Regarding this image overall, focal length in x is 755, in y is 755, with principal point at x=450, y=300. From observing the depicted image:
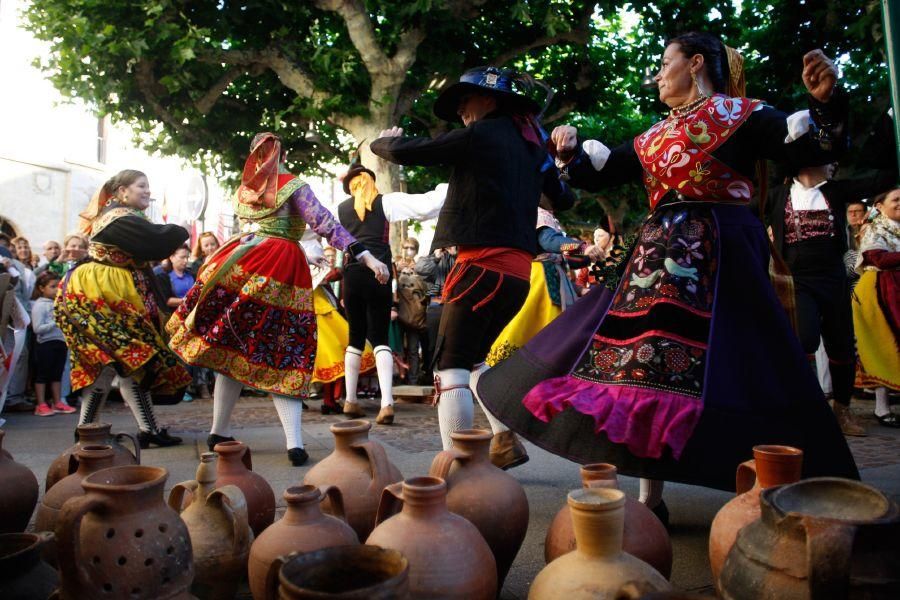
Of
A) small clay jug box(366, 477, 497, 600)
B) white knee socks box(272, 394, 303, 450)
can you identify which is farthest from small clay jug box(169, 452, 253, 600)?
white knee socks box(272, 394, 303, 450)

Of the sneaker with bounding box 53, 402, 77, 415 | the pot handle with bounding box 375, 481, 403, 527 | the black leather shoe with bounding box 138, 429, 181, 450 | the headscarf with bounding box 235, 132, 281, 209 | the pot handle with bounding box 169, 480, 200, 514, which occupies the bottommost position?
the sneaker with bounding box 53, 402, 77, 415

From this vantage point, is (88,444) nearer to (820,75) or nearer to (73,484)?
(73,484)

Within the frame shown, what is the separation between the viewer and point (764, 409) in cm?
240

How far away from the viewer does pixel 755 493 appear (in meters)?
1.75

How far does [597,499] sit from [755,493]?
46 centimetres

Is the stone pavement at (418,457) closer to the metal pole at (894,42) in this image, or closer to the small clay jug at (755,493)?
the small clay jug at (755,493)

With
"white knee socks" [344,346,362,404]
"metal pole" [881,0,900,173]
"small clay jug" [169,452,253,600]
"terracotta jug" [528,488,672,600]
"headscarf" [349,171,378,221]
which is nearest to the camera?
"terracotta jug" [528,488,672,600]

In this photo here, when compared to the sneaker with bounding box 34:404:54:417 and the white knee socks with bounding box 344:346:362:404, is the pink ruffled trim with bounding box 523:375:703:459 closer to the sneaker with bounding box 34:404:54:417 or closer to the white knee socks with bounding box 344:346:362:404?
the white knee socks with bounding box 344:346:362:404

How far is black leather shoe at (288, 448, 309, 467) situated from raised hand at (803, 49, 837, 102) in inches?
120

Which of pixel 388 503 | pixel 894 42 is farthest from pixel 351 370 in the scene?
pixel 894 42

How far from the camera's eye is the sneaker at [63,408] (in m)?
6.86

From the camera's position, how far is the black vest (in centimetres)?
627

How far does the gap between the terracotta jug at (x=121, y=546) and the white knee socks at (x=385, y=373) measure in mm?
4353

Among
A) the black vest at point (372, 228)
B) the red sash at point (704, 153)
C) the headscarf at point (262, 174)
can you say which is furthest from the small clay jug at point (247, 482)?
the black vest at point (372, 228)
